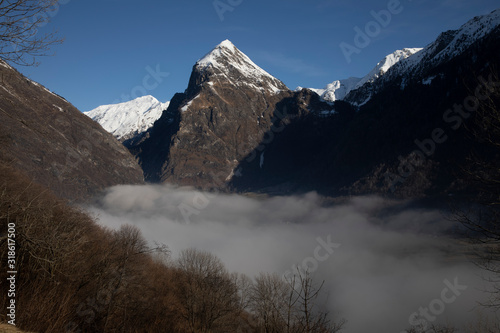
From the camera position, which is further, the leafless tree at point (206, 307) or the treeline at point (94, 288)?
the leafless tree at point (206, 307)

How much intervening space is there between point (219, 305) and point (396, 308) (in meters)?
150

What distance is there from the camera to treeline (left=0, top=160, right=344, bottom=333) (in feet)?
28.8

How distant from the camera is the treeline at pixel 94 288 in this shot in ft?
28.8

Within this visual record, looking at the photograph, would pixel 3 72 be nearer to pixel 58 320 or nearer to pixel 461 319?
pixel 58 320

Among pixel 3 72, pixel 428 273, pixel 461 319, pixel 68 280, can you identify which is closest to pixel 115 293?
pixel 68 280
